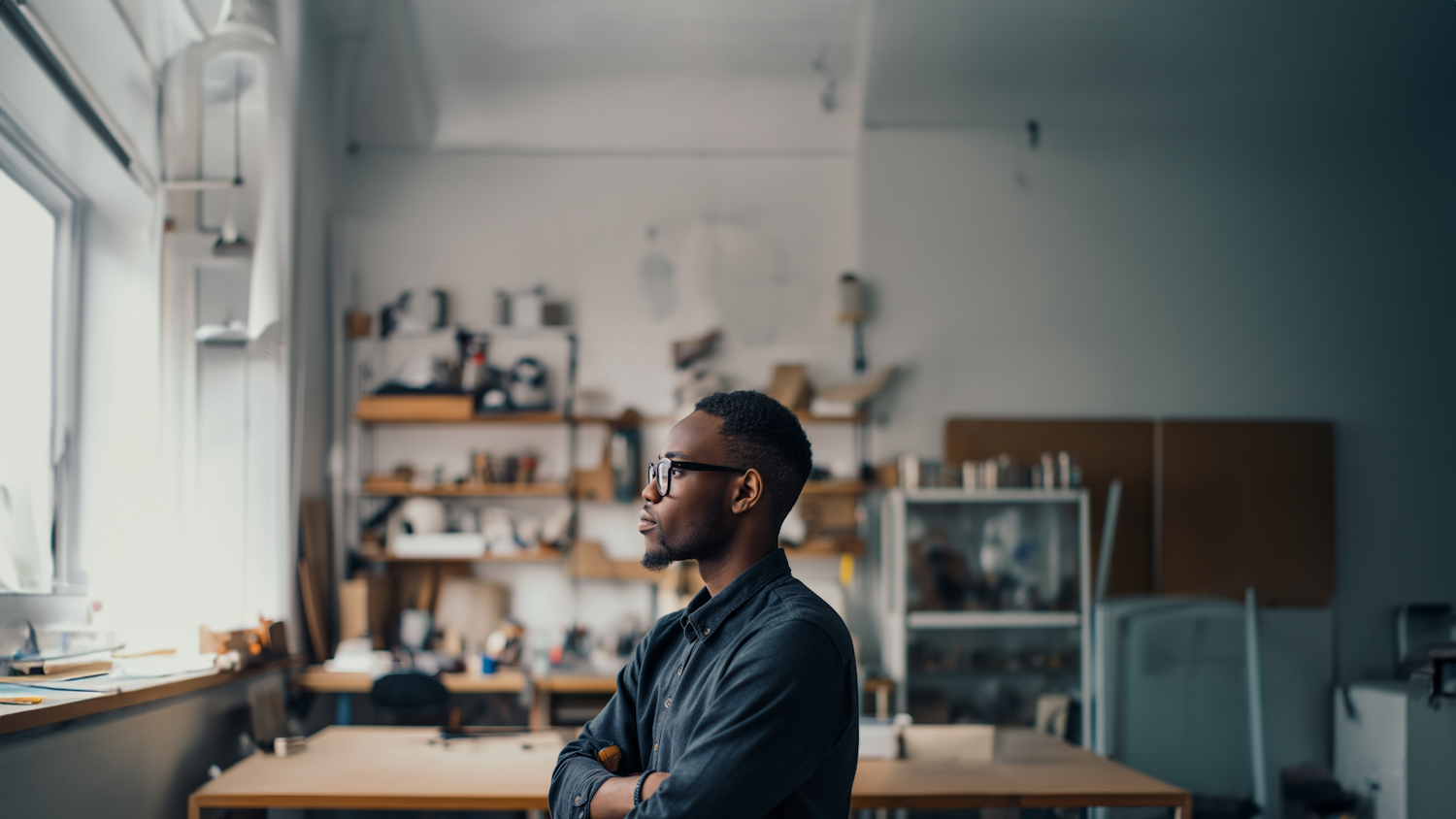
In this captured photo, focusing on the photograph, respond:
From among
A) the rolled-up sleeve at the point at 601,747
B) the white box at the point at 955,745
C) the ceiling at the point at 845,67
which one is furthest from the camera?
the ceiling at the point at 845,67

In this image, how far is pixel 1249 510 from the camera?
5426mm

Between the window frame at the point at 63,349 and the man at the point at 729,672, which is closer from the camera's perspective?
the man at the point at 729,672

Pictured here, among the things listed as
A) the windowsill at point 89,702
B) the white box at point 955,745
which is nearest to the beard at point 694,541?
the windowsill at point 89,702

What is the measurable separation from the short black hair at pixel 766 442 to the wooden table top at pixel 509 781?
1328 mm

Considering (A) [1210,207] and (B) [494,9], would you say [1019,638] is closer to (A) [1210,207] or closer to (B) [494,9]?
(A) [1210,207]

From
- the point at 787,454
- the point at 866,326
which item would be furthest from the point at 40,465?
the point at 866,326

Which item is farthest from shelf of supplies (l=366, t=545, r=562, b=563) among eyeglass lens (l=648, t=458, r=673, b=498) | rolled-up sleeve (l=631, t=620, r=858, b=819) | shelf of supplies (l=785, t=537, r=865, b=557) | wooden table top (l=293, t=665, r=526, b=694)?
rolled-up sleeve (l=631, t=620, r=858, b=819)

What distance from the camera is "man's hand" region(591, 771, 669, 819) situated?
68.5 inches

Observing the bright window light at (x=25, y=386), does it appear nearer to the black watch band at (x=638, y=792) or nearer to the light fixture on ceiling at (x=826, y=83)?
the black watch band at (x=638, y=792)

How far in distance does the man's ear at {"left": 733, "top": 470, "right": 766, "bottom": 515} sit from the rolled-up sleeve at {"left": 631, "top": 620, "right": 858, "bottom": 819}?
23 cm

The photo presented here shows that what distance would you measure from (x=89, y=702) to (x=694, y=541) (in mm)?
1719

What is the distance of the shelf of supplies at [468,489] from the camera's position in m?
5.31

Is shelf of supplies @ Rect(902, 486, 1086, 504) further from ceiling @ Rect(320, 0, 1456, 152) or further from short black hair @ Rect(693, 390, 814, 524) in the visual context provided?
short black hair @ Rect(693, 390, 814, 524)

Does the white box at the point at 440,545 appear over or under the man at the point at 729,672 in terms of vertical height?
under
